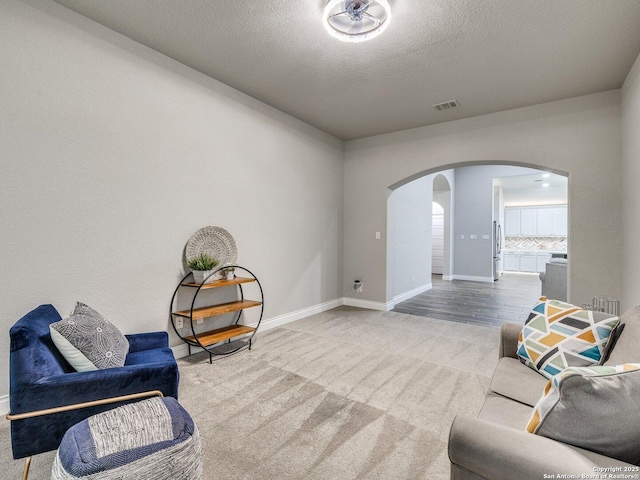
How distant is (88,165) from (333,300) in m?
3.95

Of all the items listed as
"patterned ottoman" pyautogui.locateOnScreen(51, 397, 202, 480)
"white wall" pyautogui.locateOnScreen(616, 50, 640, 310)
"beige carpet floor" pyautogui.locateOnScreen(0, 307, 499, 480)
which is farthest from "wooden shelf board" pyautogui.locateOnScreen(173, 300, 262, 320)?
"white wall" pyautogui.locateOnScreen(616, 50, 640, 310)

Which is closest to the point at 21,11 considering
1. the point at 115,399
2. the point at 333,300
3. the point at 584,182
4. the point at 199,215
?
the point at 199,215

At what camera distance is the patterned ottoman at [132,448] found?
3.81 feet

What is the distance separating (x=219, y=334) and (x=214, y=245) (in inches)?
37.3

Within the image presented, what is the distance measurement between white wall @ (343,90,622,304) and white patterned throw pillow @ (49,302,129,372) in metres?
4.07

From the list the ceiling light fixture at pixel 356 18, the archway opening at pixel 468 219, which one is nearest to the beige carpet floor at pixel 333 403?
the ceiling light fixture at pixel 356 18

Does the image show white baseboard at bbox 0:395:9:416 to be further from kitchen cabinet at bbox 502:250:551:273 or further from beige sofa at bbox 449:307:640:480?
kitchen cabinet at bbox 502:250:551:273

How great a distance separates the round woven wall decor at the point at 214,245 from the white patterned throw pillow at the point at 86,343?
1291 millimetres

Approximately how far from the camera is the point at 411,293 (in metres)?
6.59

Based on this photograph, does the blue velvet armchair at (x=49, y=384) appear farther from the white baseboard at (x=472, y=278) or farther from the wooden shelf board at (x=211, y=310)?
the white baseboard at (x=472, y=278)

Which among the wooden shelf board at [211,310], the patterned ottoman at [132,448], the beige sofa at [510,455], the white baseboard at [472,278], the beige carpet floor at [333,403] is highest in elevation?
the beige sofa at [510,455]

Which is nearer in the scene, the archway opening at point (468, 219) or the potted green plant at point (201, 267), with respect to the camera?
the potted green plant at point (201, 267)

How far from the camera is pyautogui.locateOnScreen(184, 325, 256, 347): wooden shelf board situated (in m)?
3.13

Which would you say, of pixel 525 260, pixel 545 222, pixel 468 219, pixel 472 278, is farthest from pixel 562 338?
pixel 545 222
